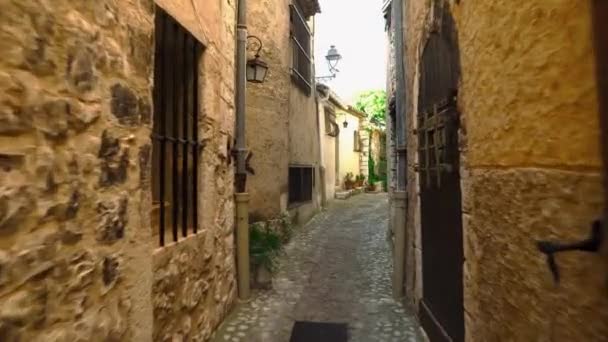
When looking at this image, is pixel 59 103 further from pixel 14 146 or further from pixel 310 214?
pixel 310 214

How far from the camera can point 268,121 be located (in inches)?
289

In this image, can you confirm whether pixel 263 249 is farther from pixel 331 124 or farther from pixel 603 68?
pixel 331 124

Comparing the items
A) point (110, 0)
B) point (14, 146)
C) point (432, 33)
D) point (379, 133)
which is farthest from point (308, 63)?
point (379, 133)

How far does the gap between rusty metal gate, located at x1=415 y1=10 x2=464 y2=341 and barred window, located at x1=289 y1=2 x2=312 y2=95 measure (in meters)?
5.82

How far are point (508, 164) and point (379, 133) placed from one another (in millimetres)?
21056

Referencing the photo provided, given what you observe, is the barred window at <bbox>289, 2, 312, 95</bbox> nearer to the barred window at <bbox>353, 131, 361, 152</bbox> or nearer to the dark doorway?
the dark doorway

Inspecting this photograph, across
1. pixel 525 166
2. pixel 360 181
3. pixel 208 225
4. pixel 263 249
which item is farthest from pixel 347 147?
pixel 525 166

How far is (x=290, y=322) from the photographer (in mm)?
3969

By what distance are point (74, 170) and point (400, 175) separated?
385 centimetres

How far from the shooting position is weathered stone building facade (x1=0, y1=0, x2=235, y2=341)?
4.33 ft

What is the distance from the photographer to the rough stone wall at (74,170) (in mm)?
1313

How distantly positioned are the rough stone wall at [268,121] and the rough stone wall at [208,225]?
8.67ft

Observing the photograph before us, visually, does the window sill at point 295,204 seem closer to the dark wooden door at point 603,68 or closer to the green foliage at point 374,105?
the dark wooden door at point 603,68

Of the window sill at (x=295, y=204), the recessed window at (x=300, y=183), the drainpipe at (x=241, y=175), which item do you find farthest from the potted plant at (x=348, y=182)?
the drainpipe at (x=241, y=175)
